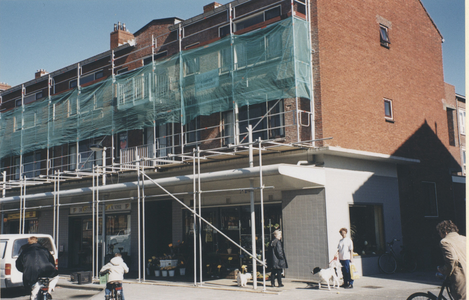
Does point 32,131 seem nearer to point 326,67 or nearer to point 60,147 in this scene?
point 60,147

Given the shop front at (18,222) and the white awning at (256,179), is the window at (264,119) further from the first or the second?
the shop front at (18,222)

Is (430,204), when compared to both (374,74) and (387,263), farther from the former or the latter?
(374,74)

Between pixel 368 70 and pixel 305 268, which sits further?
pixel 368 70

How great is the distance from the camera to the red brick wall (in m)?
16.4

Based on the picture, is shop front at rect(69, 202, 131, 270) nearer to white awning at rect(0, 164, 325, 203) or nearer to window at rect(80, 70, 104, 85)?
white awning at rect(0, 164, 325, 203)

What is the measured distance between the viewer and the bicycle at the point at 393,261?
55.8ft

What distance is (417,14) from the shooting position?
21141 millimetres


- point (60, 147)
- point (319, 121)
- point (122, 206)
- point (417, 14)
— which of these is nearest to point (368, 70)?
point (319, 121)

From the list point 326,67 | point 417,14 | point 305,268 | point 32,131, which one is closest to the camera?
point 305,268

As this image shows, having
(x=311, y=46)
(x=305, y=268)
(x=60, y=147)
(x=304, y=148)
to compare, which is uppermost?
(x=311, y=46)

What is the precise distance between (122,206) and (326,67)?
11.2 m

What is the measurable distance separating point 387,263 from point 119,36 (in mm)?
17232

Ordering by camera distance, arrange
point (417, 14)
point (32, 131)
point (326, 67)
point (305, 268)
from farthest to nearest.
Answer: point (32, 131)
point (417, 14)
point (326, 67)
point (305, 268)

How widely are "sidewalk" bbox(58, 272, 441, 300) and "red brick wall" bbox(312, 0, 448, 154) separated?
15.0 feet
